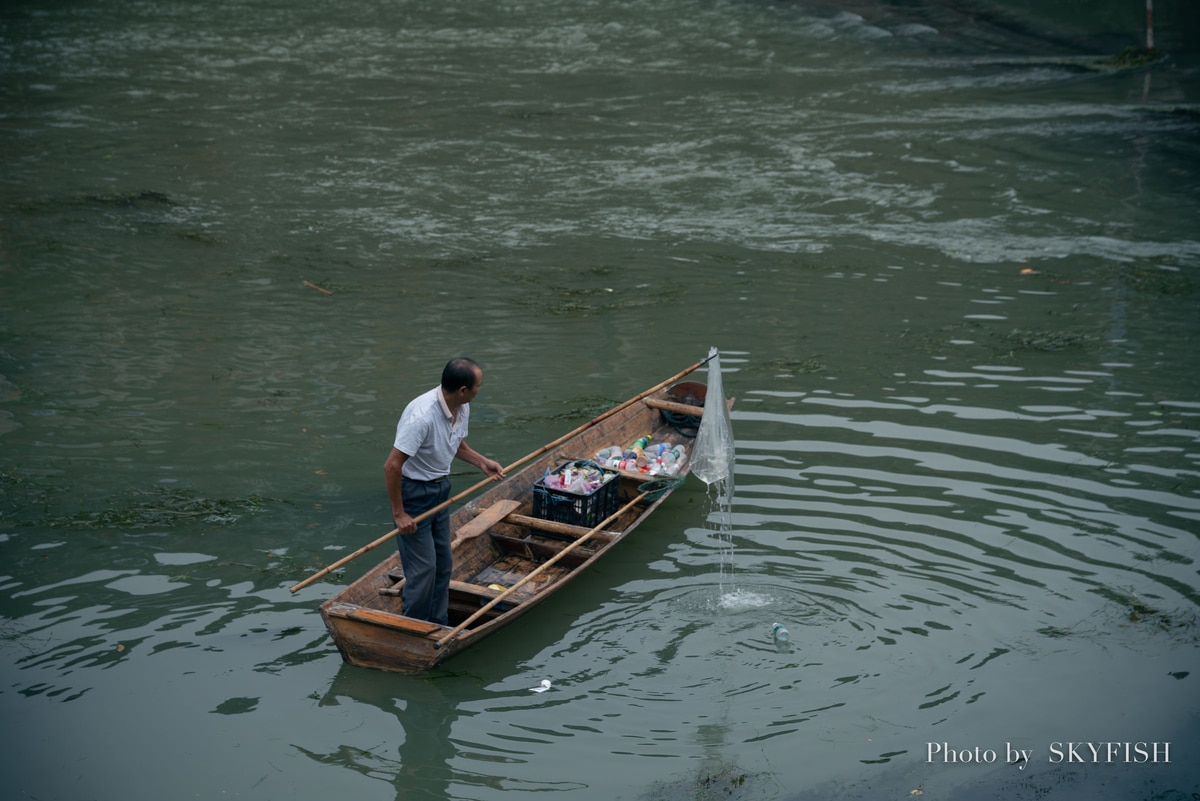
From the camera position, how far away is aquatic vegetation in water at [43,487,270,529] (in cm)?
849

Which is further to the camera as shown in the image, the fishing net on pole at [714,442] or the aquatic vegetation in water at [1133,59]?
the aquatic vegetation in water at [1133,59]

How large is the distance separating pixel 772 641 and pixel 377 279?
28.0ft

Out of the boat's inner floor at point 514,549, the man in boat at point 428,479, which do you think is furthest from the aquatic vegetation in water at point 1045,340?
the man in boat at point 428,479

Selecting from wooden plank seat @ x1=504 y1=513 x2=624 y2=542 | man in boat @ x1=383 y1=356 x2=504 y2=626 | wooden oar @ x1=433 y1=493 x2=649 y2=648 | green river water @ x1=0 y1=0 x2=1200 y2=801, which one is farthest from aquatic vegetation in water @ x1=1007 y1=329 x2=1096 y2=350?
man in boat @ x1=383 y1=356 x2=504 y2=626

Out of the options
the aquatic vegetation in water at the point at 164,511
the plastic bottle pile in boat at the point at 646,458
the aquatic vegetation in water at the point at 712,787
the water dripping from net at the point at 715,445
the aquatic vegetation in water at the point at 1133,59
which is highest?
the aquatic vegetation in water at the point at 1133,59

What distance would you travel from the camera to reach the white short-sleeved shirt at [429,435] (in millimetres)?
6449

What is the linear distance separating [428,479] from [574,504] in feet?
6.14

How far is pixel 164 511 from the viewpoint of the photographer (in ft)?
28.5

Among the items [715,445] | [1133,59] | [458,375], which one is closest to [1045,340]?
[715,445]

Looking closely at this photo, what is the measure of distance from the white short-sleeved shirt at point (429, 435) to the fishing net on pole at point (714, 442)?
7.20ft

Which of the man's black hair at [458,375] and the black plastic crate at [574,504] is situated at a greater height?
the man's black hair at [458,375]

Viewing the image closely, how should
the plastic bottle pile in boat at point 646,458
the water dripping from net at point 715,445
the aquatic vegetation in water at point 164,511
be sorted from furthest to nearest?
1. the plastic bottle pile in boat at point 646,458
2. the aquatic vegetation in water at point 164,511
3. the water dripping from net at point 715,445

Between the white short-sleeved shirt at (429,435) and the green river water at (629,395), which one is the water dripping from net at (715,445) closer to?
the green river water at (629,395)

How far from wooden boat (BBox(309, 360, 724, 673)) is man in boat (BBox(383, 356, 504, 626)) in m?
0.25
